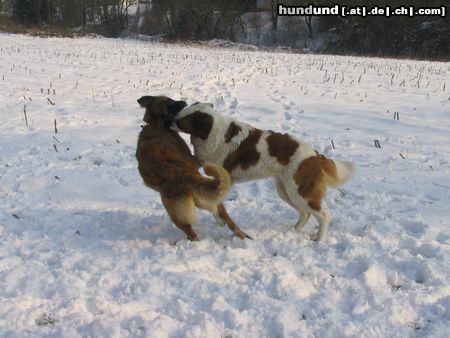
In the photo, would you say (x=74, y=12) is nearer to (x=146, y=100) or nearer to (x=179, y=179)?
(x=146, y=100)

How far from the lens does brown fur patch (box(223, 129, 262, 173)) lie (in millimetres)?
4227

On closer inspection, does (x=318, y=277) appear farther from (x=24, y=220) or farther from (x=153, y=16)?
(x=153, y=16)

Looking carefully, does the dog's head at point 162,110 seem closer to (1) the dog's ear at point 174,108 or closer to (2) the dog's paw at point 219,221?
(1) the dog's ear at point 174,108

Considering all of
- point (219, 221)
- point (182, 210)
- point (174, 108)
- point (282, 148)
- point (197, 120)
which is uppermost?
point (174, 108)

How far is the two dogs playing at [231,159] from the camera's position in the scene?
3973 millimetres

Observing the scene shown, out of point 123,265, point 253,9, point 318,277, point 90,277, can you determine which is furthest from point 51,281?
point 253,9

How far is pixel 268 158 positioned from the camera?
420 cm

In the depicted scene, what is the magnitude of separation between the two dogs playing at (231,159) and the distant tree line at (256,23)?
30.3 metres

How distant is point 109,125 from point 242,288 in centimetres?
534

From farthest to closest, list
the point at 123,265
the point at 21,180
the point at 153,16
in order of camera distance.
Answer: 1. the point at 153,16
2. the point at 21,180
3. the point at 123,265

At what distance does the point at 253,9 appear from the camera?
49.3m

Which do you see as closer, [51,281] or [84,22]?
[51,281]

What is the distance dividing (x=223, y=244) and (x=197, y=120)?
1.20 metres

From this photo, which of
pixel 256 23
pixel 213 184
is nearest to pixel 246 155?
Result: pixel 213 184
